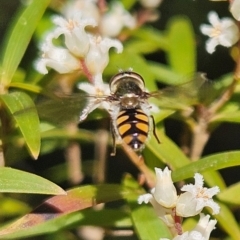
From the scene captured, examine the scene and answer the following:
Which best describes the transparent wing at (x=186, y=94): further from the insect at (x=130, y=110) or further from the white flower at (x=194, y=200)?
the white flower at (x=194, y=200)

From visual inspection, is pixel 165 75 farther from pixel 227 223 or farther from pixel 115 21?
pixel 227 223

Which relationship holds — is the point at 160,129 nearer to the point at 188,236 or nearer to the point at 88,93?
the point at 88,93

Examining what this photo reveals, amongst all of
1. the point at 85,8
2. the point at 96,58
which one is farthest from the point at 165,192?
the point at 85,8

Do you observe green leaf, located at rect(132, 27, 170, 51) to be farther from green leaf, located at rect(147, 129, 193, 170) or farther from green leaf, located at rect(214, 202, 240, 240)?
green leaf, located at rect(214, 202, 240, 240)

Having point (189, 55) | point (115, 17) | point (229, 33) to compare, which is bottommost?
point (229, 33)

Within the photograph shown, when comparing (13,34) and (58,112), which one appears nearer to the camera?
(58,112)

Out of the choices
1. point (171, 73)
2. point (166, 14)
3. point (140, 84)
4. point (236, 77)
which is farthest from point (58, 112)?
point (166, 14)
